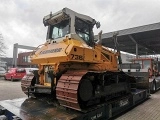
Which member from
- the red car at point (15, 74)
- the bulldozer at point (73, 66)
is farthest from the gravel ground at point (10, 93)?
the red car at point (15, 74)

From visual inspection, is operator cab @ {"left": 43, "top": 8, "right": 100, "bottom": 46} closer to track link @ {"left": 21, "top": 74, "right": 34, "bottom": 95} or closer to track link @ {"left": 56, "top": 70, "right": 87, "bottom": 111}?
track link @ {"left": 56, "top": 70, "right": 87, "bottom": 111}

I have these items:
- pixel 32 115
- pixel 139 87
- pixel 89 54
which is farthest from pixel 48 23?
pixel 139 87

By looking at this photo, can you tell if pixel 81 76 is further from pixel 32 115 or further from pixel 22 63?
pixel 22 63

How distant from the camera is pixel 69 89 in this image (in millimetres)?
4645

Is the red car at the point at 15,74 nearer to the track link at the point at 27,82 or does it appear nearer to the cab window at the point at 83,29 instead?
the track link at the point at 27,82

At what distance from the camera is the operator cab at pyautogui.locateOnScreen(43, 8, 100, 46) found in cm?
579

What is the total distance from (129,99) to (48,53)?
12.5ft

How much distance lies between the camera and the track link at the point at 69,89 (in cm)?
457

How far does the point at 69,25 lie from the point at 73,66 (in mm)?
1295

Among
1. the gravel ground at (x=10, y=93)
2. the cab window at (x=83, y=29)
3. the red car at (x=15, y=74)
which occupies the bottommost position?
the gravel ground at (x=10, y=93)

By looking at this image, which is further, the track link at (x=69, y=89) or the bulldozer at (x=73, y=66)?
the bulldozer at (x=73, y=66)

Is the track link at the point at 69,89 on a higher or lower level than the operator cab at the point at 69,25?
lower

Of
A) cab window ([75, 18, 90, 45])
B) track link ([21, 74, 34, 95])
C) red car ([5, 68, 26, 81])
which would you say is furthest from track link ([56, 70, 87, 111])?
red car ([5, 68, 26, 81])

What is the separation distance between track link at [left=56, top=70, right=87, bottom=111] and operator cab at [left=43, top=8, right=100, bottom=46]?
1.36 meters
